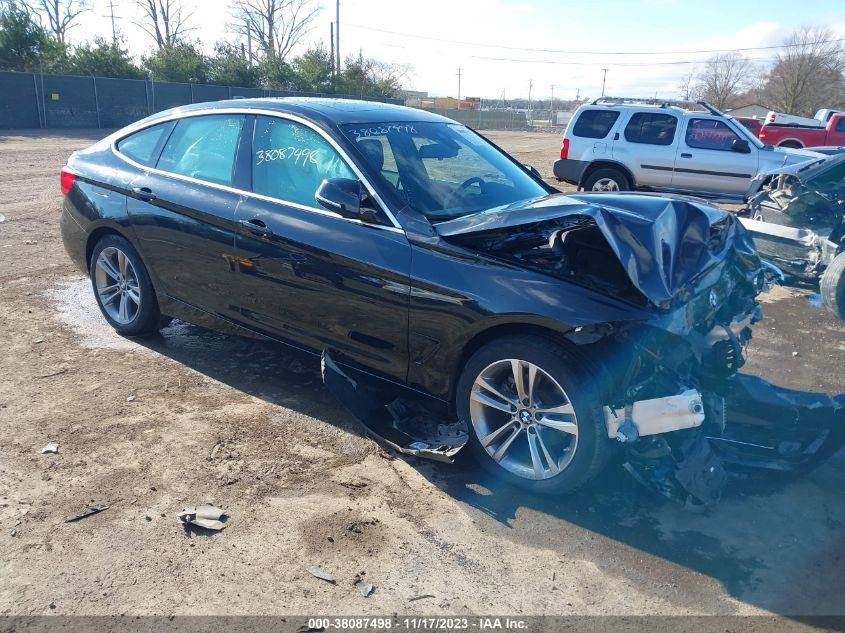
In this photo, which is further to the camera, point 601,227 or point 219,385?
point 219,385

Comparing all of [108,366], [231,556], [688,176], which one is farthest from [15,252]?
[688,176]

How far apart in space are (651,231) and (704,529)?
1.46 m

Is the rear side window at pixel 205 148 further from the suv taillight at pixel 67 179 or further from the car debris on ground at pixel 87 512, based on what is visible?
→ the car debris on ground at pixel 87 512

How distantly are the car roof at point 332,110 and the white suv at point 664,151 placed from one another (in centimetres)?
885

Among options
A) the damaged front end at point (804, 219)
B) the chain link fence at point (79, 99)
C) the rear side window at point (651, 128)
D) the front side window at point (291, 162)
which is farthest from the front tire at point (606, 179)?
the chain link fence at point (79, 99)

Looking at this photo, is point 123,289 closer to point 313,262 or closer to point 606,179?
point 313,262

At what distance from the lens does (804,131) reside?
2302 cm

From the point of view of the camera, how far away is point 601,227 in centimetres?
321

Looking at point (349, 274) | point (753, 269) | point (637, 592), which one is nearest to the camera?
point (637, 592)

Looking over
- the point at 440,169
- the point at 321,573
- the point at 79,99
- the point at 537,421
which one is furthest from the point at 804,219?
the point at 79,99

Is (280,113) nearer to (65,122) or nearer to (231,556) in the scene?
(231,556)

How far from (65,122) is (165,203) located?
2993cm

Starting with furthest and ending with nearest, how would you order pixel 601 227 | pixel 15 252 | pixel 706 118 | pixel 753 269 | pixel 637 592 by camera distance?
pixel 706 118, pixel 15 252, pixel 753 269, pixel 601 227, pixel 637 592

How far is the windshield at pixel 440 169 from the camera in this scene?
396 cm
